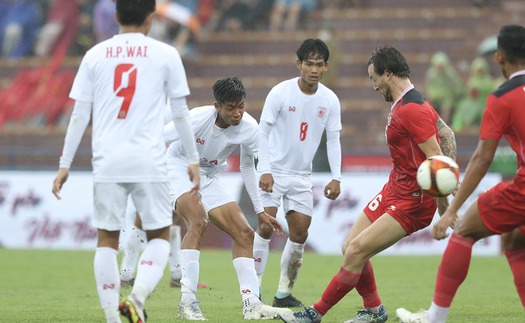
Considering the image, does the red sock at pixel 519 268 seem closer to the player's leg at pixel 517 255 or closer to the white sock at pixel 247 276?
the player's leg at pixel 517 255

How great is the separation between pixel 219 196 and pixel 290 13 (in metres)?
18.0

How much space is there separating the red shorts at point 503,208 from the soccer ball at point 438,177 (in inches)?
20.1

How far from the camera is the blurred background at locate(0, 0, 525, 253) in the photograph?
2273cm

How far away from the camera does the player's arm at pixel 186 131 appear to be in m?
7.50

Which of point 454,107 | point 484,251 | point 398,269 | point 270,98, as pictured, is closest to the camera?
point 270,98

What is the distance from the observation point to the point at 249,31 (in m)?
27.8

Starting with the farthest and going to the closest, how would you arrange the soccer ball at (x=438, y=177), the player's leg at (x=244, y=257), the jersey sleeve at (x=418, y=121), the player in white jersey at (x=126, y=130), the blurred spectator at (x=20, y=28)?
the blurred spectator at (x=20, y=28) → the player's leg at (x=244, y=257) → the jersey sleeve at (x=418, y=121) → the soccer ball at (x=438, y=177) → the player in white jersey at (x=126, y=130)

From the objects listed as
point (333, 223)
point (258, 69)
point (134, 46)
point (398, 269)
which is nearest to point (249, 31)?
point (258, 69)

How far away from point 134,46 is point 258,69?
742 inches

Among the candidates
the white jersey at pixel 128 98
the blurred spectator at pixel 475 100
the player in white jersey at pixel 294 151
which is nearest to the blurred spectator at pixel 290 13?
the blurred spectator at pixel 475 100

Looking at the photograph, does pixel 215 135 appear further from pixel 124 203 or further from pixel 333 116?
pixel 124 203

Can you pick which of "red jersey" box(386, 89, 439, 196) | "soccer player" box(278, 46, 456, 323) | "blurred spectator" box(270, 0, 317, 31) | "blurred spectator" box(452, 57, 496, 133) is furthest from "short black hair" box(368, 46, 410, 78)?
"blurred spectator" box(270, 0, 317, 31)

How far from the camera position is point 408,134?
27.8ft

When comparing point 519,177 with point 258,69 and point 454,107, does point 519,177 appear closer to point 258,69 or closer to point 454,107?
point 454,107
